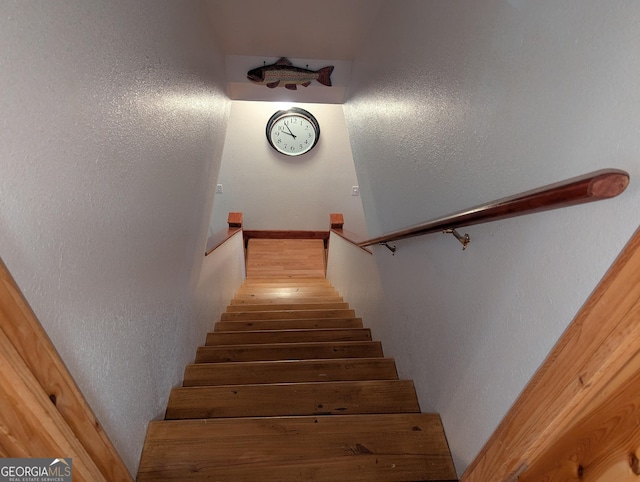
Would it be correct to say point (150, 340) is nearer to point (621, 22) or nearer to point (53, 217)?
point (53, 217)

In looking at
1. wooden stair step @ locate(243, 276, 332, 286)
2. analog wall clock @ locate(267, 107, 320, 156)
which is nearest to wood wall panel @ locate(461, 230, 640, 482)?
wooden stair step @ locate(243, 276, 332, 286)

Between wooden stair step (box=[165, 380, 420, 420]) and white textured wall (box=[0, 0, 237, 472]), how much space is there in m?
0.12

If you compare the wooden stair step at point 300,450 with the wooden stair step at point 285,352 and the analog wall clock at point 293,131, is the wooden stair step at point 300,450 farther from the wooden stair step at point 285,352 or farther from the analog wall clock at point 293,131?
the analog wall clock at point 293,131

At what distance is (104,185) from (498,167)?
1055 millimetres

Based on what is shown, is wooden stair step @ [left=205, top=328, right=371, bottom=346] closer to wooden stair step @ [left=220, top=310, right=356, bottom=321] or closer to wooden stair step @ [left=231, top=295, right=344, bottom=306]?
wooden stair step @ [left=220, top=310, right=356, bottom=321]

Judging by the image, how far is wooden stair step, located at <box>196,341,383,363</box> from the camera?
1868 millimetres

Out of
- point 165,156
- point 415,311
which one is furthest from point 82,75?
point 415,311

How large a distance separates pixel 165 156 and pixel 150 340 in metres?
0.71

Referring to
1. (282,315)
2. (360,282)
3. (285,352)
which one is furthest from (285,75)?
(285,352)

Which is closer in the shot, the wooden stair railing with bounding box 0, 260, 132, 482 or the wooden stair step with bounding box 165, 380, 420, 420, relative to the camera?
the wooden stair railing with bounding box 0, 260, 132, 482

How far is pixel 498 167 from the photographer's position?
0.85 metres

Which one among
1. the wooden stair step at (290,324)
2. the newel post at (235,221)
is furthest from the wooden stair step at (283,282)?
the wooden stair step at (290,324)

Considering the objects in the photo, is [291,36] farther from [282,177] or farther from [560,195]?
[282,177]

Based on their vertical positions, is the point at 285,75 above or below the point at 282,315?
above
